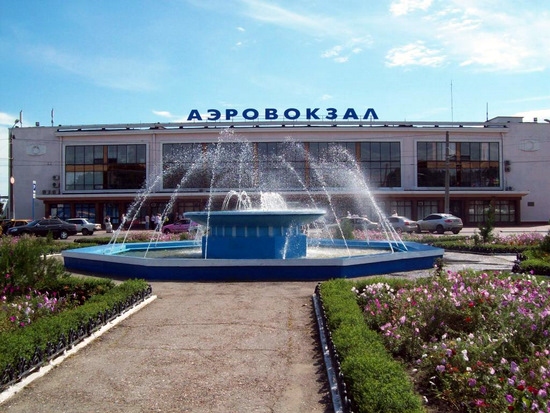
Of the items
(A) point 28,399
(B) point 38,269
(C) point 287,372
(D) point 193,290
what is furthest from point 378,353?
(B) point 38,269

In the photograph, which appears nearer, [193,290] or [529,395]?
[529,395]

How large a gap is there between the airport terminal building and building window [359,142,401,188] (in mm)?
103

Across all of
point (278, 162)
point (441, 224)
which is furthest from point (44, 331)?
point (278, 162)

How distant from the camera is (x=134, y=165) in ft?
164

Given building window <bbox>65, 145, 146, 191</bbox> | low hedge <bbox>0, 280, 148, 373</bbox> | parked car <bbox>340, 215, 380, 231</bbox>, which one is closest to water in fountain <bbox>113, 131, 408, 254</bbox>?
building window <bbox>65, 145, 146, 191</bbox>

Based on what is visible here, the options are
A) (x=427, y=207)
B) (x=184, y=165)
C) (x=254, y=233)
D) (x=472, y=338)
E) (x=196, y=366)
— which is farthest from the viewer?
(x=184, y=165)

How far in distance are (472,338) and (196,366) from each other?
3.30 m

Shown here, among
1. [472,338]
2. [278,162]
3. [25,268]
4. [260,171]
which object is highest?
[278,162]

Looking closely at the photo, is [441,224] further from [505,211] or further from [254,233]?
[254,233]

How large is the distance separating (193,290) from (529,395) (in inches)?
328

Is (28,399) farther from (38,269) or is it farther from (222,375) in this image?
A: (38,269)

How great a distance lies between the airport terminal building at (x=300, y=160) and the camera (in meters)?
49.2

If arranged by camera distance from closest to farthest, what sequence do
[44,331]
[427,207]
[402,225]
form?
1. [44,331]
2. [402,225]
3. [427,207]

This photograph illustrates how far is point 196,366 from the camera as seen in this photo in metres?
6.07
